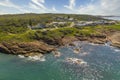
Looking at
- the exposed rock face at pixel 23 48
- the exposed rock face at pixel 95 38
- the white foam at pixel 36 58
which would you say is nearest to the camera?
the white foam at pixel 36 58

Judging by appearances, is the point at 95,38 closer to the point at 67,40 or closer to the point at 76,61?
the point at 67,40

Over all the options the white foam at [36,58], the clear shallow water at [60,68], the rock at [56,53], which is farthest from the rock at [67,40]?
the white foam at [36,58]

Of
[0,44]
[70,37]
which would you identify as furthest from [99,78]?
[70,37]

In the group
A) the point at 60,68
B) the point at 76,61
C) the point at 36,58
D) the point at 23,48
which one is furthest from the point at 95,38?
the point at 60,68

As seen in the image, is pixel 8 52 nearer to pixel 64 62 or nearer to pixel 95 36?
pixel 64 62

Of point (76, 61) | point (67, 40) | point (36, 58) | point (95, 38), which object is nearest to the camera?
point (76, 61)

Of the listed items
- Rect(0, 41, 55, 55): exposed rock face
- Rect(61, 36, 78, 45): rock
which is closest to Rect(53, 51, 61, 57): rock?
Rect(0, 41, 55, 55): exposed rock face

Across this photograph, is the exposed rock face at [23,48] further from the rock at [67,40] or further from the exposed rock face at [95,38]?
the exposed rock face at [95,38]
